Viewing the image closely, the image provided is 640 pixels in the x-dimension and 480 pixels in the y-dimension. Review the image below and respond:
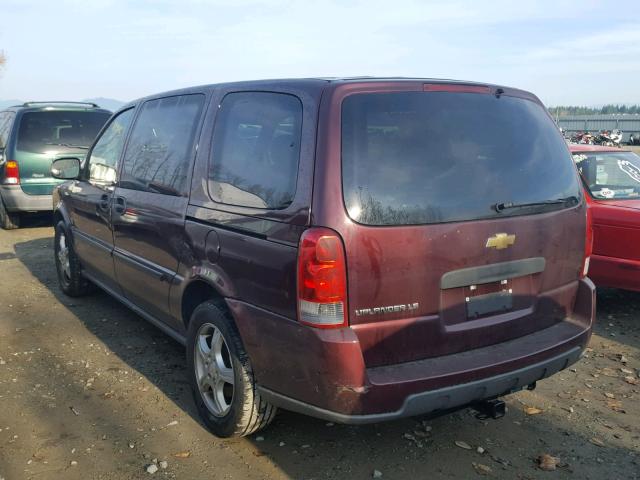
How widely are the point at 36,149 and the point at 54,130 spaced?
1.37ft

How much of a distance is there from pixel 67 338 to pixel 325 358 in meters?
3.21

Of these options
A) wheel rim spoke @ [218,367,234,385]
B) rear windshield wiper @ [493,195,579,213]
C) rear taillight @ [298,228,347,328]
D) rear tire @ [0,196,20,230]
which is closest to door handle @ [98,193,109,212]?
wheel rim spoke @ [218,367,234,385]

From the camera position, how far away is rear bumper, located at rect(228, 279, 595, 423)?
2633 millimetres

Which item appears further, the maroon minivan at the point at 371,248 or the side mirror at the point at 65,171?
the side mirror at the point at 65,171

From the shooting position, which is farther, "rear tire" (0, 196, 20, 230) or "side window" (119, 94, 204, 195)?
"rear tire" (0, 196, 20, 230)

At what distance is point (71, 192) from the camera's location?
225 inches

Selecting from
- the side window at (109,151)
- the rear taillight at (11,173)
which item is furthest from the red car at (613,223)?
the rear taillight at (11,173)

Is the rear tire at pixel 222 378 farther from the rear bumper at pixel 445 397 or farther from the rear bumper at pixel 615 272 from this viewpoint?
the rear bumper at pixel 615 272

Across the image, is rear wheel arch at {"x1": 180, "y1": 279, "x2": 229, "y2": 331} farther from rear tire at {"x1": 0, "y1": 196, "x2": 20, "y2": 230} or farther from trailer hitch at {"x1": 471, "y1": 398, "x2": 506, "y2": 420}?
rear tire at {"x1": 0, "y1": 196, "x2": 20, "y2": 230}

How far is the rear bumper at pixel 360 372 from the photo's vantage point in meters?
2.63

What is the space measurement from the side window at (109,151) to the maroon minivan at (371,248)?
1.25 m

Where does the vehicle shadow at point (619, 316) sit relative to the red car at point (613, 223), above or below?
below

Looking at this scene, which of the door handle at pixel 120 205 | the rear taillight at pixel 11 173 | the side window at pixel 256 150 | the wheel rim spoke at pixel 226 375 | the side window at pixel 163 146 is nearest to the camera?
the side window at pixel 256 150

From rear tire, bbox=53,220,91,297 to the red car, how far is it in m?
4.76
